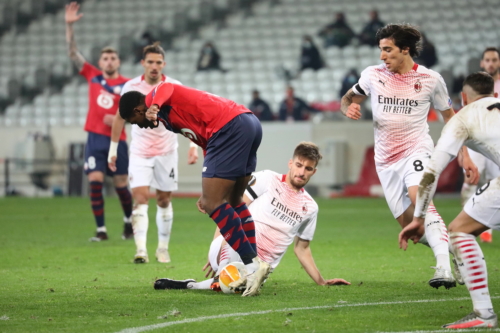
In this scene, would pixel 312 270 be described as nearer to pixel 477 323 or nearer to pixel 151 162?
pixel 477 323

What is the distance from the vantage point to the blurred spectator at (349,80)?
19.5 metres

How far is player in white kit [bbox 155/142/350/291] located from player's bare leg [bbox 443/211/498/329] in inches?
65.8

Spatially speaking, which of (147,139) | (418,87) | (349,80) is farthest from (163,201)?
(349,80)

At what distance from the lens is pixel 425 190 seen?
3.99 m

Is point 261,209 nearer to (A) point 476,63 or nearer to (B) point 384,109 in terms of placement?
(B) point 384,109

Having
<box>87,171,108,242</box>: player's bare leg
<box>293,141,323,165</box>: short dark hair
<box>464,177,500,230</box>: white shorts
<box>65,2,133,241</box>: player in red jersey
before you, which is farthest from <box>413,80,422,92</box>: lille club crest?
<box>87,171,108,242</box>: player's bare leg

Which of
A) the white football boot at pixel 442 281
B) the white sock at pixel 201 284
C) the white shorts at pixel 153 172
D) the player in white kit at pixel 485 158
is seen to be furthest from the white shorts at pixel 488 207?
the player in white kit at pixel 485 158

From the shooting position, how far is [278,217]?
570cm

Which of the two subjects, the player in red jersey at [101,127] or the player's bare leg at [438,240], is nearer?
the player's bare leg at [438,240]

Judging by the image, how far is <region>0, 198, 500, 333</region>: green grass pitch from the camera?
4.15 metres

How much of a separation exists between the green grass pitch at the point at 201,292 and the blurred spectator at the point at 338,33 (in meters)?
11.9

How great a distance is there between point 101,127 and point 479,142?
6.54m

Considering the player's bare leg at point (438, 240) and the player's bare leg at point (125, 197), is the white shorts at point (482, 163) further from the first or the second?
the player's bare leg at point (125, 197)

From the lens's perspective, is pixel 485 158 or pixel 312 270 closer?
pixel 312 270
